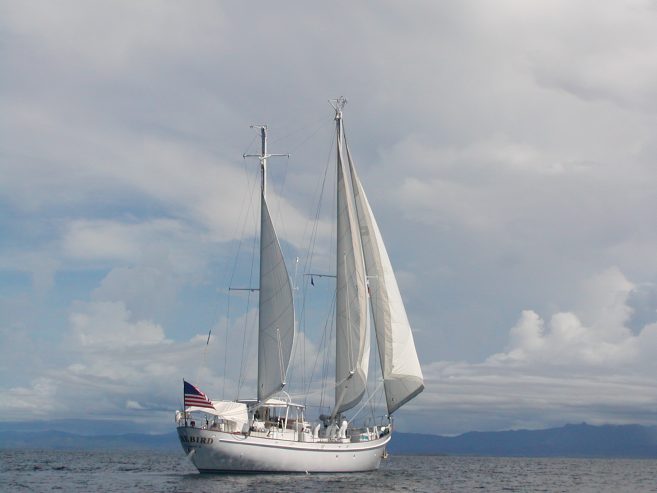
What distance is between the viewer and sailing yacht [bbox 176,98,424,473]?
222 feet

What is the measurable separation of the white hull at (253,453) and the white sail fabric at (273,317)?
6027mm

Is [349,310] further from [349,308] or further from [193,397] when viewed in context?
[193,397]

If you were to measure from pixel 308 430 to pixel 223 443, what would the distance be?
869cm

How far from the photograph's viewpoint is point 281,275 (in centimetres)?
7225

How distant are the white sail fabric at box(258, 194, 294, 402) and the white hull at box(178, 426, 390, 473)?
19.8 feet

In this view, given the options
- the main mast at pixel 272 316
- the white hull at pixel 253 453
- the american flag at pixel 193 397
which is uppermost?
the main mast at pixel 272 316

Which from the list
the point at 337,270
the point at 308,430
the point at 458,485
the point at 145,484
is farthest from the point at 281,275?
the point at 458,485

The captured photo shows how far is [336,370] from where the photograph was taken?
77750 mm

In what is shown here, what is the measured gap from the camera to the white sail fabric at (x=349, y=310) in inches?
3002

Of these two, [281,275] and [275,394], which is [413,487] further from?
[281,275]

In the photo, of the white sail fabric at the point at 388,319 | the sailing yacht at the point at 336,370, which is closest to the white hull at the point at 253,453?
the sailing yacht at the point at 336,370

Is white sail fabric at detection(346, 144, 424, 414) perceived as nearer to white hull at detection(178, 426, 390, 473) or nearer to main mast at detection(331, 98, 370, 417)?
main mast at detection(331, 98, 370, 417)

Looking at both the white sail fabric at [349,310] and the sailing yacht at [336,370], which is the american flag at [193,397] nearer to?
the sailing yacht at [336,370]

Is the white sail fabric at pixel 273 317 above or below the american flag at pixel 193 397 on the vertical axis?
above
